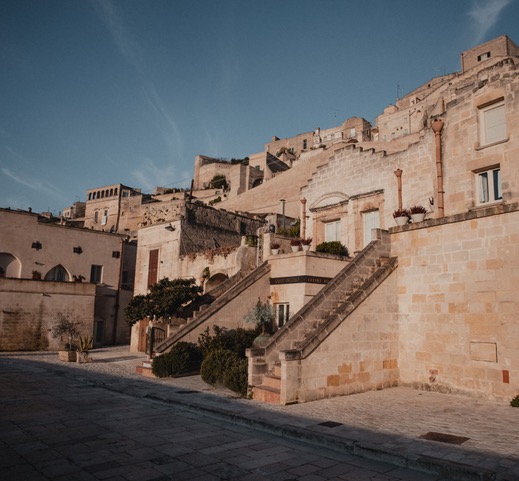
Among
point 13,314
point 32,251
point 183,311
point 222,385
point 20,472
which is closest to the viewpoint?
point 20,472

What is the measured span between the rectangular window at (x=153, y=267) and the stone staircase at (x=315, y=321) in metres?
15.3

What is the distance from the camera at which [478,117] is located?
14586mm

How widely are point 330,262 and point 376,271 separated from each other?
4584mm

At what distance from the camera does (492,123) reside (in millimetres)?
14297

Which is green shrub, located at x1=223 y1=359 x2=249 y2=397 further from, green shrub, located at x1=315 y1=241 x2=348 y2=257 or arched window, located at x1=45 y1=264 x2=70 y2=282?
arched window, located at x1=45 y1=264 x2=70 y2=282

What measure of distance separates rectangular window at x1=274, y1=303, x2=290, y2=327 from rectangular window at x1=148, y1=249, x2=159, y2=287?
36.2 feet

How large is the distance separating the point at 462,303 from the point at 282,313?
7.15 m

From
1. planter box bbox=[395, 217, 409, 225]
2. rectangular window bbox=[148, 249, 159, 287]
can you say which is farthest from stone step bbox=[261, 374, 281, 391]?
rectangular window bbox=[148, 249, 159, 287]

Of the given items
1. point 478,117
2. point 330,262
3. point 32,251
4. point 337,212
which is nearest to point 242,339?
point 330,262

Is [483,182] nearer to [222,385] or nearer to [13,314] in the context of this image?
[222,385]

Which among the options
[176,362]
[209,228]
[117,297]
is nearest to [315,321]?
[176,362]

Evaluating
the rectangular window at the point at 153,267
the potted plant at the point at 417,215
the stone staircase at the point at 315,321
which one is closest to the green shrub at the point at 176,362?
the stone staircase at the point at 315,321

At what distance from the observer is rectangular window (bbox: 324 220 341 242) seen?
19.8 m

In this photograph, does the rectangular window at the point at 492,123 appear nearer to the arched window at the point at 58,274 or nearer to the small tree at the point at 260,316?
the small tree at the point at 260,316
